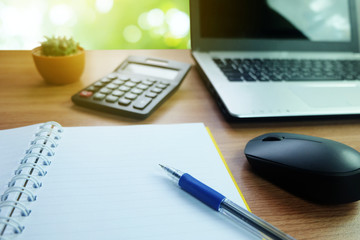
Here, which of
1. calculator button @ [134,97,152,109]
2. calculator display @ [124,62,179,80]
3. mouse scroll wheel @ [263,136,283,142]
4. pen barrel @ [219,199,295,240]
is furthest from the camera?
calculator display @ [124,62,179,80]

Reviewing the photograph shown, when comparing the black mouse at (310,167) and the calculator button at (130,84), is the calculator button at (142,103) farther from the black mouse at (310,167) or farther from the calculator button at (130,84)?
the black mouse at (310,167)

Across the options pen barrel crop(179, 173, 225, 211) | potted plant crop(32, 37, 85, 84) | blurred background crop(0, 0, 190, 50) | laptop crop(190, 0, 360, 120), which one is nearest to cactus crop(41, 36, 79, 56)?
potted plant crop(32, 37, 85, 84)

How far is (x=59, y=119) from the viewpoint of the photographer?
19.2 inches

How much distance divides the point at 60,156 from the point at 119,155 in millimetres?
70

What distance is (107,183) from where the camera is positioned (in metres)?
0.34

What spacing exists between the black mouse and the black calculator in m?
0.20

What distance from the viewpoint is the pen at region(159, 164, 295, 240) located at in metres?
0.27

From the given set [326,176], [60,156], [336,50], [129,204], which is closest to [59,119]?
[60,156]

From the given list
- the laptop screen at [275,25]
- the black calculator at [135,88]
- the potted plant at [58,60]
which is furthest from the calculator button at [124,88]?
the laptop screen at [275,25]

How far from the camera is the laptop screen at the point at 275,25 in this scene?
2.19ft

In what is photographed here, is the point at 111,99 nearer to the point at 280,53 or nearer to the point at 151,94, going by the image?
the point at 151,94

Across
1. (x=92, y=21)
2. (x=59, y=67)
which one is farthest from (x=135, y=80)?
(x=92, y=21)

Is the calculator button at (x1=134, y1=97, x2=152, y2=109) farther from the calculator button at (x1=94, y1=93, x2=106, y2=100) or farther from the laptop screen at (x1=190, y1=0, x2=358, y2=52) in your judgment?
the laptop screen at (x1=190, y1=0, x2=358, y2=52)

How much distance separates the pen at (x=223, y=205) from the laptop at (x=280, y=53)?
18 cm
